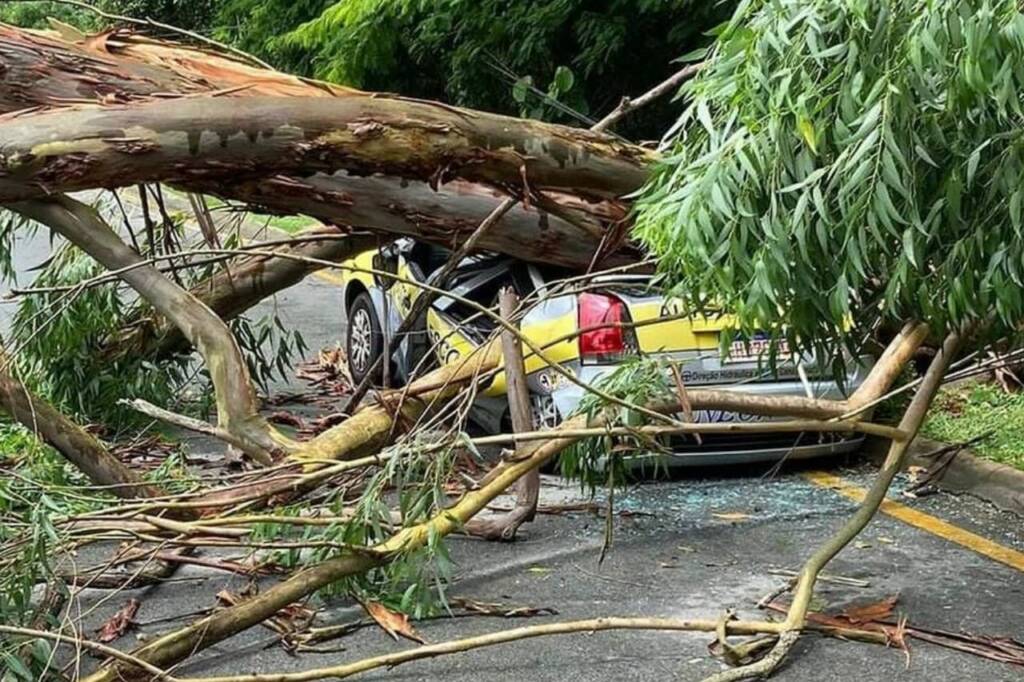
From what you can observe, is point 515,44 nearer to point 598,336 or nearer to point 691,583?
point 598,336

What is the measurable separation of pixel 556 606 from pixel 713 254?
1.92 meters

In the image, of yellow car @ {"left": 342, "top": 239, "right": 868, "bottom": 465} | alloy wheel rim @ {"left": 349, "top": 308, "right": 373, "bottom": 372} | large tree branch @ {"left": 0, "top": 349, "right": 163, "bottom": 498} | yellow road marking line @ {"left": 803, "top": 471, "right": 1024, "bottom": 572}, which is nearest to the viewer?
yellow road marking line @ {"left": 803, "top": 471, "right": 1024, "bottom": 572}

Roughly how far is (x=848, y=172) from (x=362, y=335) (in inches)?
258

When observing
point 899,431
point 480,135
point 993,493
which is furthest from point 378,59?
point 899,431

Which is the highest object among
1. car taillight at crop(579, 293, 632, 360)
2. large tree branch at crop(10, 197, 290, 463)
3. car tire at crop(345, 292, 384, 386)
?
large tree branch at crop(10, 197, 290, 463)

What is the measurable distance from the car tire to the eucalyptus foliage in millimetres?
5606

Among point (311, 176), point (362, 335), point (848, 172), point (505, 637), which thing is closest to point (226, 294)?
point (362, 335)

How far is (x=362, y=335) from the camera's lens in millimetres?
9812

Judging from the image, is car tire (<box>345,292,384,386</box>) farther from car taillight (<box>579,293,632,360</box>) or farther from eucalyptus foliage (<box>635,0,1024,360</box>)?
eucalyptus foliage (<box>635,0,1024,360</box>)


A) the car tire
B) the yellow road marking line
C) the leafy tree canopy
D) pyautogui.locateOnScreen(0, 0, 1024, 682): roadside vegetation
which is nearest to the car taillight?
pyautogui.locateOnScreen(0, 0, 1024, 682): roadside vegetation

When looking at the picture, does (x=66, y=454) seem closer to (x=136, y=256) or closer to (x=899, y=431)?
(x=136, y=256)

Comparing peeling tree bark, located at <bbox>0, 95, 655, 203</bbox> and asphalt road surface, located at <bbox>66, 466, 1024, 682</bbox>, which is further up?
peeling tree bark, located at <bbox>0, 95, 655, 203</bbox>

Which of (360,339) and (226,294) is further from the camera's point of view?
(360,339)

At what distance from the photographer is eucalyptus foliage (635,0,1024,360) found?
3.49 metres
